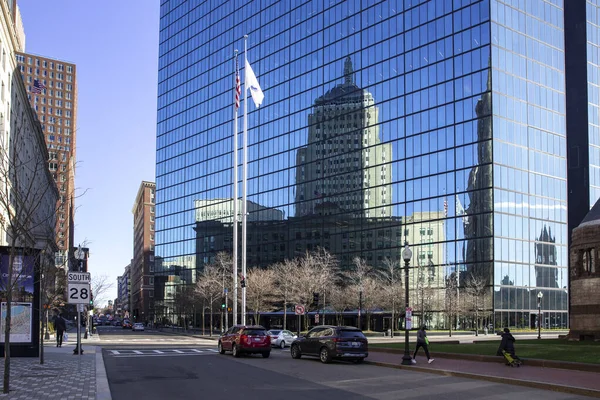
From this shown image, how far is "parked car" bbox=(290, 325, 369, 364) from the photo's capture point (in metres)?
27.7

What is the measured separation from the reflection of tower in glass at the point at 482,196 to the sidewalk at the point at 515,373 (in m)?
42.9

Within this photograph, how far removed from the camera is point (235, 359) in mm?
30422

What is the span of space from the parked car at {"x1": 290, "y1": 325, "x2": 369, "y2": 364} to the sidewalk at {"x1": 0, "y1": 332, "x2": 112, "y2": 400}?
939 centimetres

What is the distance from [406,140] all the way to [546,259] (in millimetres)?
21881

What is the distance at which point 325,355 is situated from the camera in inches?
1116

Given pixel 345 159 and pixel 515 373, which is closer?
pixel 515 373

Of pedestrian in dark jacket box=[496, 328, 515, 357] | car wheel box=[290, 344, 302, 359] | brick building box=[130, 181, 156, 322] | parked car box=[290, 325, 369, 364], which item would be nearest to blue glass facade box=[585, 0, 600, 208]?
car wheel box=[290, 344, 302, 359]

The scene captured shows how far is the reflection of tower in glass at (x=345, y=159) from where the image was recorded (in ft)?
275

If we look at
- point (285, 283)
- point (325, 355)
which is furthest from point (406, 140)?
point (325, 355)

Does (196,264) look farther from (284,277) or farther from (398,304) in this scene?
(398,304)

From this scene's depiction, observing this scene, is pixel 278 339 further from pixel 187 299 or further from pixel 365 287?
pixel 187 299

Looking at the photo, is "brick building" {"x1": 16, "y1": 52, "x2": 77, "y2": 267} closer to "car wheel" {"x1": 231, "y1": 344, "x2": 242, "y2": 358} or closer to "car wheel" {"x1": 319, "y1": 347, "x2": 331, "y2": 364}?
"car wheel" {"x1": 231, "y1": 344, "x2": 242, "y2": 358}

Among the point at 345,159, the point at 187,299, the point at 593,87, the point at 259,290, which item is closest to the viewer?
the point at 259,290

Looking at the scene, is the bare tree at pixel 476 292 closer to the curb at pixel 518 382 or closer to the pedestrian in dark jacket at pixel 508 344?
the pedestrian in dark jacket at pixel 508 344
